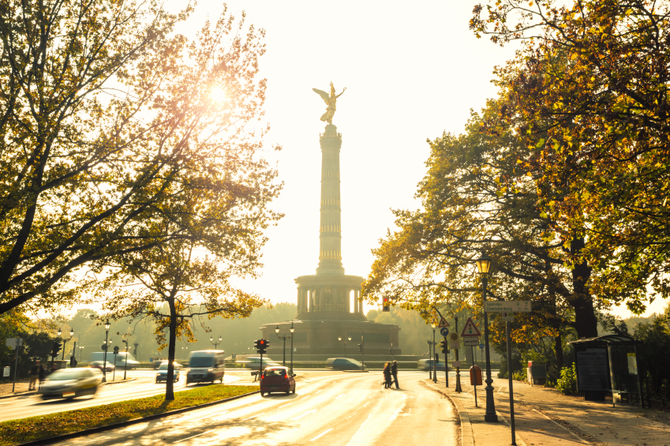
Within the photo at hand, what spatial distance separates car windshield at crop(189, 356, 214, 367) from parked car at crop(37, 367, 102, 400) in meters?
10.3

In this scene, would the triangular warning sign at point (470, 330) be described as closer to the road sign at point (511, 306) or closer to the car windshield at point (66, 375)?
the road sign at point (511, 306)

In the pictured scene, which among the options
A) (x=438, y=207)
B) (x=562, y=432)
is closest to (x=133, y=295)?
(x=438, y=207)

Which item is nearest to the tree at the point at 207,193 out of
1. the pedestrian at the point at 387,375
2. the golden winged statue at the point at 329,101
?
the pedestrian at the point at 387,375

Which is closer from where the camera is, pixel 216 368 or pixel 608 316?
pixel 608 316

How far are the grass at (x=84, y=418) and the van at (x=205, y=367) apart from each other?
1261cm

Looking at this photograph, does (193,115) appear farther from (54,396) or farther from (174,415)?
(54,396)

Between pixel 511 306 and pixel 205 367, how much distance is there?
2910cm

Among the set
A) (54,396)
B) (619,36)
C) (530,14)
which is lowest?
(54,396)

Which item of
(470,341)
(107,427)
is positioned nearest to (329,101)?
(470,341)

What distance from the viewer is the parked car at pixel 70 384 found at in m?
25.1

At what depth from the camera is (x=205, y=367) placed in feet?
121

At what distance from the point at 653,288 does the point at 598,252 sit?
3.48 m

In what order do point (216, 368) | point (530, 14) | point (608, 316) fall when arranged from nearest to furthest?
point (530, 14) → point (608, 316) → point (216, 368)

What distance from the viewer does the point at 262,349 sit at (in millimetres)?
34219
